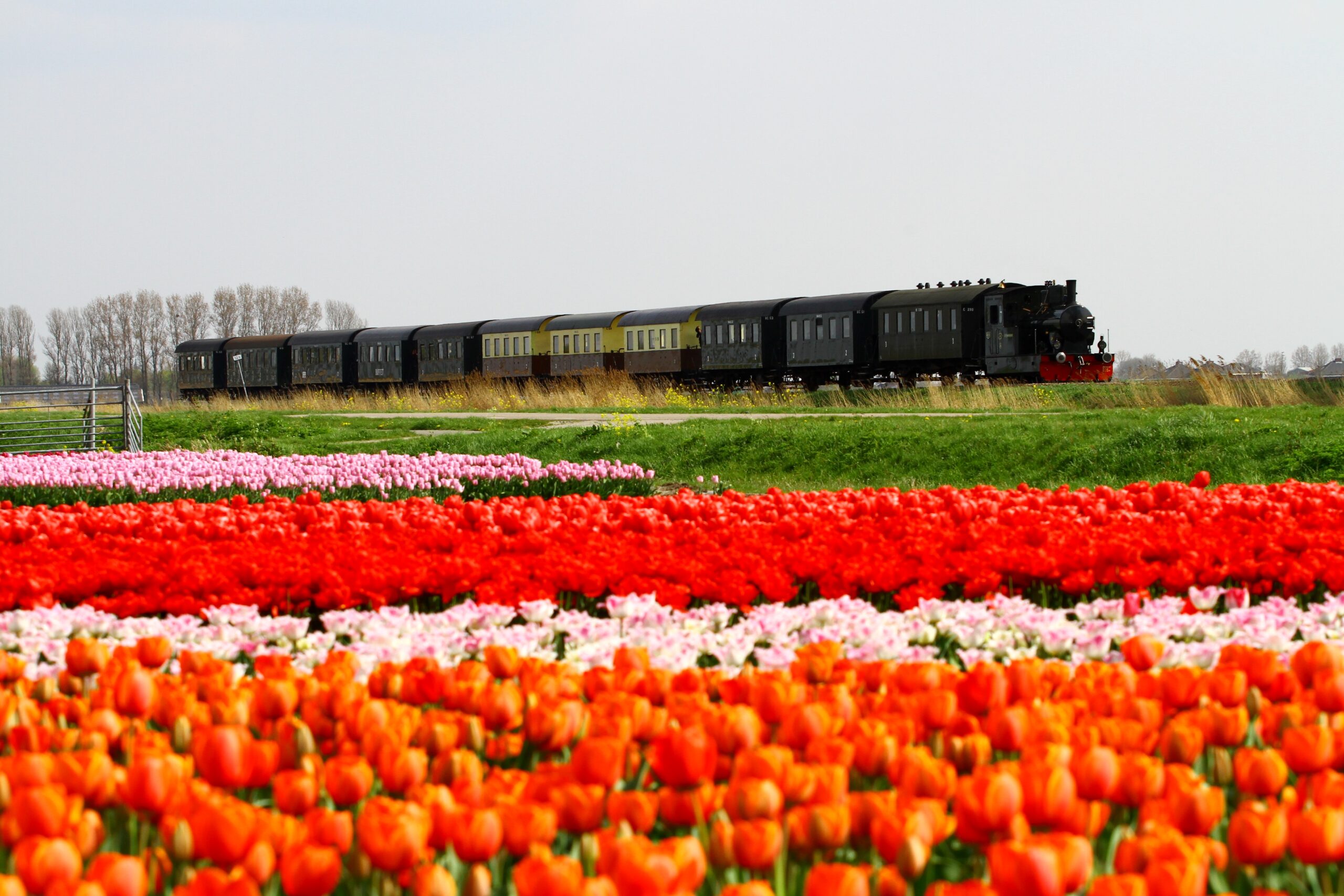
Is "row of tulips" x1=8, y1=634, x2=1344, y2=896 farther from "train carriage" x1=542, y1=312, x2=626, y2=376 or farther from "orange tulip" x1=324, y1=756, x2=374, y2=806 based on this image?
"train carriage" x1=542, y1=312, x2=626, y2=376

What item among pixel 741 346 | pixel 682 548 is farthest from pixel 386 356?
pixel 682 548

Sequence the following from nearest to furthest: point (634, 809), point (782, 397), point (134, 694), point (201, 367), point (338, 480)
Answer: point (634, 809)
point (134, 694)
point (338, 480)
point (782, 397)
point (201, 367)

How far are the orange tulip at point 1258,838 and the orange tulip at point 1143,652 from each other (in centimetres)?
137

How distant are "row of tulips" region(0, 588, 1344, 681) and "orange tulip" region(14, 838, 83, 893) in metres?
1.86

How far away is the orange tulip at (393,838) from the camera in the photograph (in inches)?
84.7

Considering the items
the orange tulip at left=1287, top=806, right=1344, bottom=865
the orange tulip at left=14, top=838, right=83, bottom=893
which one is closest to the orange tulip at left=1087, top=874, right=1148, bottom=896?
the orange tulip at left=1287, top=806, right=1344, bottom=865

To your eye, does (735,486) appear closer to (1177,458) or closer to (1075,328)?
(1177,458)

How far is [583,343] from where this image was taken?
46.9 metres

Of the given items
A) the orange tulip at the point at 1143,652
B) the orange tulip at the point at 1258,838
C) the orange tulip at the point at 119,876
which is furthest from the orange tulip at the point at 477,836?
the orange tulip at the point at 1143,652

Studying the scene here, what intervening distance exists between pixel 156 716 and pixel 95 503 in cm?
975

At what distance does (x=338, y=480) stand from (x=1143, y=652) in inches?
394

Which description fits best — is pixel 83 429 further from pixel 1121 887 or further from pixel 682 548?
pixel 1121 887

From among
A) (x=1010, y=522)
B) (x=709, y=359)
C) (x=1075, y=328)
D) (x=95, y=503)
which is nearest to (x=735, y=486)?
(x=95, y=503)

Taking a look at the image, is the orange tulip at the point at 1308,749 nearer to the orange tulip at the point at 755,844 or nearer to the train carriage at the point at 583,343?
the orange tulip at the point at 755,844
